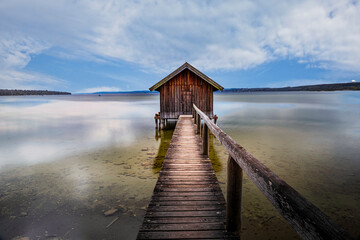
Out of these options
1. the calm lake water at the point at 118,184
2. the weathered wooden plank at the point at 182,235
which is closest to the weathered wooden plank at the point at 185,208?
→ the weathered wooden plank at the point at 182,235

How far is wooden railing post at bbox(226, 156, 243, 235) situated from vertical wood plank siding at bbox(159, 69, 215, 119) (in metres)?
14.4

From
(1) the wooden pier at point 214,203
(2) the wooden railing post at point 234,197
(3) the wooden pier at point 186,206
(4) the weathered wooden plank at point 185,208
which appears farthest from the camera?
(4) the weathered wooden plank at point 185,208

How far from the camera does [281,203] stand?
157 centimetres

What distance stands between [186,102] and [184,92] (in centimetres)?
81

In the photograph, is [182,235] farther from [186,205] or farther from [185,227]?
[186,205]

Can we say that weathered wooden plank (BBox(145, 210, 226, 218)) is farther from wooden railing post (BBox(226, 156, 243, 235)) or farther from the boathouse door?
the boathouse door

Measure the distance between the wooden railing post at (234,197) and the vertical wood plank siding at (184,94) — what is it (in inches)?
569

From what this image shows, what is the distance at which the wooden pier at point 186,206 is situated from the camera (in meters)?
2.87

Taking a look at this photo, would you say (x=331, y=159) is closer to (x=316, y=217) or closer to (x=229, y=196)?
(x=229, y=196)

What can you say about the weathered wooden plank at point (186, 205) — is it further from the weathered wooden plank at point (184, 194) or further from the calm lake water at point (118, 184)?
the calm lake water at point (118, 184)

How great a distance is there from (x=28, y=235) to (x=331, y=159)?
37.1 ft

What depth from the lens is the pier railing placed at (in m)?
1.18

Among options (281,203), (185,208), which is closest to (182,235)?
(185,208)

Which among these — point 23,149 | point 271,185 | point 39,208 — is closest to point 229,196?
point 271,185
